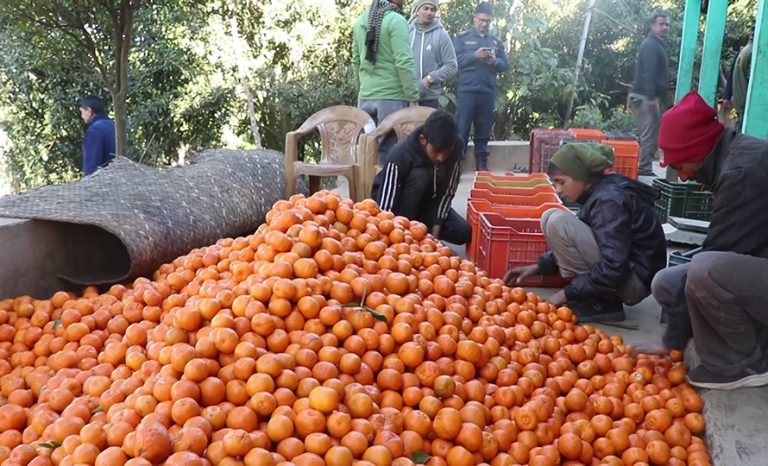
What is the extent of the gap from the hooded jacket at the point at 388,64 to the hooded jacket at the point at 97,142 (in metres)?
2.68

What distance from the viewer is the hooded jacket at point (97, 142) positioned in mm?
6793

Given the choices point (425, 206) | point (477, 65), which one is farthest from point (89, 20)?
point (425, 206)

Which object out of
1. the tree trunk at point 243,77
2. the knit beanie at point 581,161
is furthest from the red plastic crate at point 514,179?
the tree trunk at point 243,77

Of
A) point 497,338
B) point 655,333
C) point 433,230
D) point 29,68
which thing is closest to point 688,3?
point 433,230

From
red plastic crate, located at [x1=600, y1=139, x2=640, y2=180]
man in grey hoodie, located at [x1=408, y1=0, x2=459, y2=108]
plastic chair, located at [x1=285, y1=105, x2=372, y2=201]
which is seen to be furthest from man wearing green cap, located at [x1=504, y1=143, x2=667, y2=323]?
man in grey hoodie, located at [x1=408, y1=0, x2=459, y2=108]

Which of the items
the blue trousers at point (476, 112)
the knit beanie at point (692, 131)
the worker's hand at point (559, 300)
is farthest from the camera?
the blue trousers at point (476, 112)

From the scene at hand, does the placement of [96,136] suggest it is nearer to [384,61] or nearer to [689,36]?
[384,61]

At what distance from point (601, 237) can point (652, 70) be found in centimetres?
601

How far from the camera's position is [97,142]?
22.4 ft

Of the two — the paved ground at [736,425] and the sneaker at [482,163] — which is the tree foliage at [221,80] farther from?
the paved ground at [736,425]

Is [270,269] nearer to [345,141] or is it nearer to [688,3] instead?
[345,141]

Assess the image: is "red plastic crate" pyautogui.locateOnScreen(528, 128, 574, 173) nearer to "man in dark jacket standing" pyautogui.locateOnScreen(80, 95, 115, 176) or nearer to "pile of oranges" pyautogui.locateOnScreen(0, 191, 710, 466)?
"pile of oranges" pyautogui.locateOnScreen(0, 191, 710, 466)

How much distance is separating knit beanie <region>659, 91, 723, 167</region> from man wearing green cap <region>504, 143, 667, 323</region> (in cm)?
59

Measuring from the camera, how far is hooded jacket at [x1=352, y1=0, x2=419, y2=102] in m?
5.91
